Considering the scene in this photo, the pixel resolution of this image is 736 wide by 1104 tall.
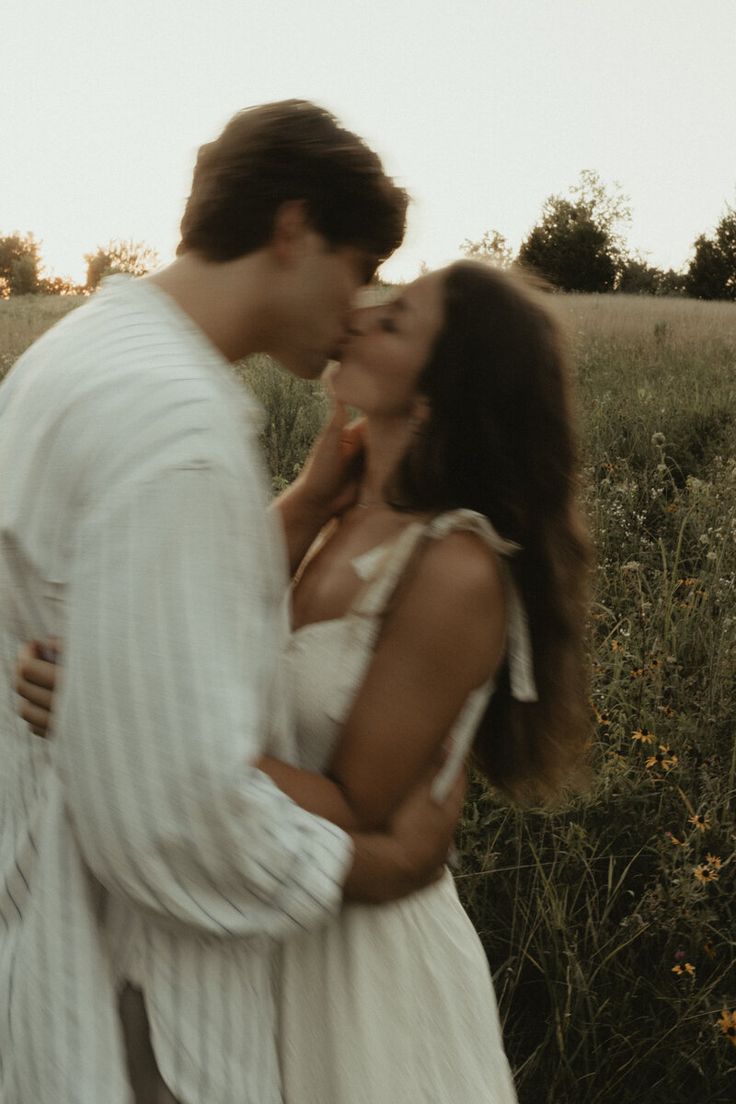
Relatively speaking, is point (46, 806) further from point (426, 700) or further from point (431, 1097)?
point (431, 1097)

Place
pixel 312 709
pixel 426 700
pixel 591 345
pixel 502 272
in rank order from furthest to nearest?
1. pixel 591 345
2. pixel 502 272
3. pixel 312 709
4. pixel 426 700

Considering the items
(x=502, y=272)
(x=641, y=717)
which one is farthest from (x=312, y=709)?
(x=641, y=717)

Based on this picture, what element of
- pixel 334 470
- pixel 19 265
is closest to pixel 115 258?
pixel 19 265

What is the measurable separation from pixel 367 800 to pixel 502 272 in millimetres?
1012

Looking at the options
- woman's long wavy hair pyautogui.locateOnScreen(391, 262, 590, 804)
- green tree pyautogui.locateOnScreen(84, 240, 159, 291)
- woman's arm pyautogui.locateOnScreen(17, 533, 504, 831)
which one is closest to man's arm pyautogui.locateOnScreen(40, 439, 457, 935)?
woman's arm pyautogui.locateOnScreen(17, 533, 504, 831)

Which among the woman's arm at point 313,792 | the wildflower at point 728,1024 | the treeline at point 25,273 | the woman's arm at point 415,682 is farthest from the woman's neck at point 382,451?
the treeline at point 25,273

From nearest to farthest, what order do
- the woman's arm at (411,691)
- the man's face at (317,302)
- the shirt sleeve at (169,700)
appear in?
the shirt sleeve at (169,700)
the woman's arm at (411,691)
the man's face at (317,302)

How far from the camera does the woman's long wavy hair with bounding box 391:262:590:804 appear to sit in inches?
68.4

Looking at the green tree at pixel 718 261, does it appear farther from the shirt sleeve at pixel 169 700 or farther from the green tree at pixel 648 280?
the shirt sleeve at pixel 169 700

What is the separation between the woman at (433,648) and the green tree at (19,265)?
6802cm

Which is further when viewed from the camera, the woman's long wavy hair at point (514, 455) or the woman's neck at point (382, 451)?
the woman's neck at point (382, 451)

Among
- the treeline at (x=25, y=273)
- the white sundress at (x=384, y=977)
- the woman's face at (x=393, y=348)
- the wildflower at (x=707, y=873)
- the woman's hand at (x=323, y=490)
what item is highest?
the woman's face at (x=393, y=348)

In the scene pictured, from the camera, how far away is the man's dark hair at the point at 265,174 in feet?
4.95

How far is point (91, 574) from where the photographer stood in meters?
0.98
